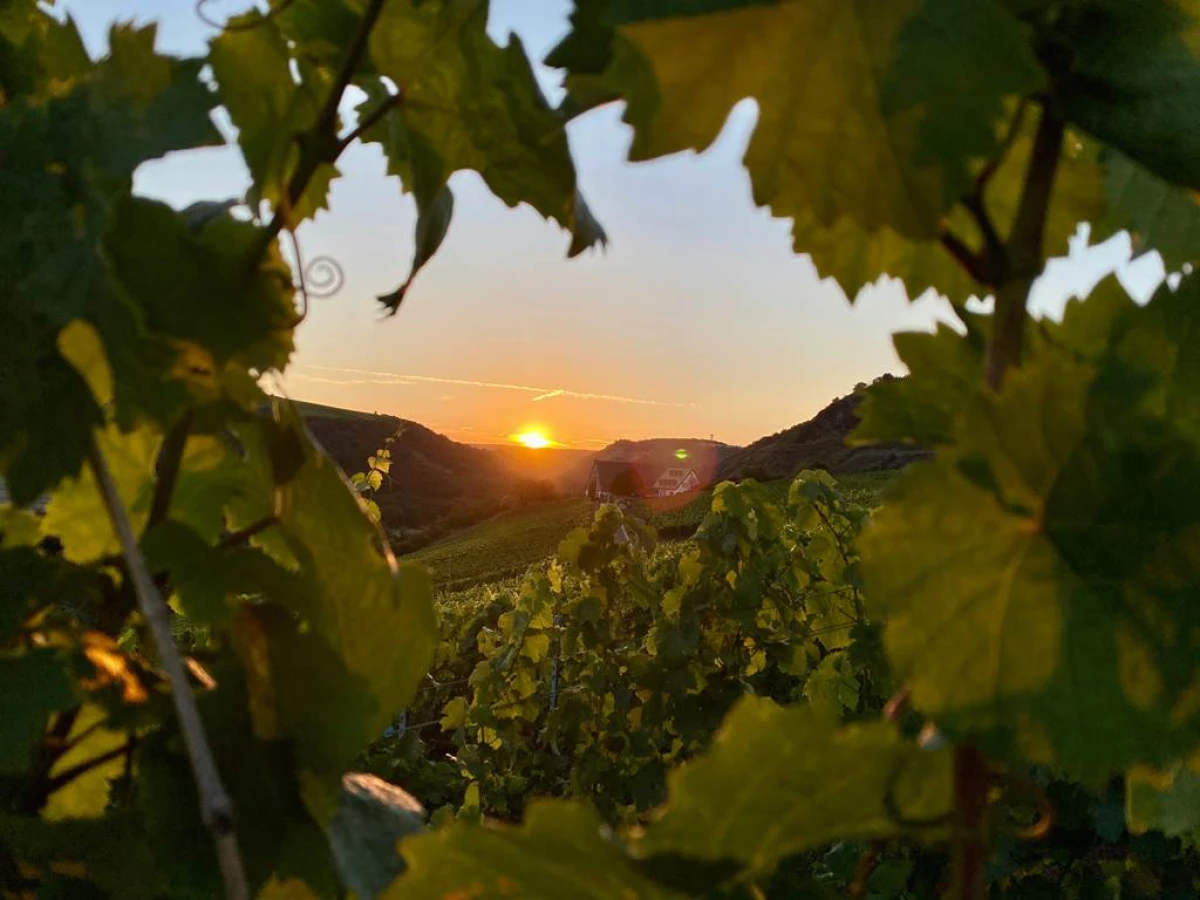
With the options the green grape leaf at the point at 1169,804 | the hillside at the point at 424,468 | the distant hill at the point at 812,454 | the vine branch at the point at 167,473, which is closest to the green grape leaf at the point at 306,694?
the vine branch at the point at 167,473

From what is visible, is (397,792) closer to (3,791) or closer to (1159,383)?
(3,791)

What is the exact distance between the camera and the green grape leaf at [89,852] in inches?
27.8

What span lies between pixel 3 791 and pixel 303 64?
616 millimetres

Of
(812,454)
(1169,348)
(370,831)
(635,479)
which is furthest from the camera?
(812,454)

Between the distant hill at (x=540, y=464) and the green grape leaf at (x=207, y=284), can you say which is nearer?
the green grape leaf at (x=207, y=284)

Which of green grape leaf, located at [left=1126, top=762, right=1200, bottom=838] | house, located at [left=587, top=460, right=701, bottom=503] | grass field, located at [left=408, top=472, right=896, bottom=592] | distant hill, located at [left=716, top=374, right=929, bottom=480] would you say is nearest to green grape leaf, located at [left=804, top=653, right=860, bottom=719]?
green grape leaf, located at [left=1126, top=762, right=1200, bottom=838]

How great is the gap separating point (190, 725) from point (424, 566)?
158 mm

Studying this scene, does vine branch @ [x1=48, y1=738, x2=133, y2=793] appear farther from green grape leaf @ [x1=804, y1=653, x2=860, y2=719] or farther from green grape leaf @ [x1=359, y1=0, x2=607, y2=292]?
green grape leaf @ [x1=804, y1=653, x2=860, y2=719]

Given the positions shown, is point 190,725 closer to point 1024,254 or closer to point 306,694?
point 306,694

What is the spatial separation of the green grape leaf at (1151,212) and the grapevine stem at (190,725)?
70 centimetres

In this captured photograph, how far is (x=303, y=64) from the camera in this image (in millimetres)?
777

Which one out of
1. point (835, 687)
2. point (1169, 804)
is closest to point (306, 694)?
point (1169, 804)

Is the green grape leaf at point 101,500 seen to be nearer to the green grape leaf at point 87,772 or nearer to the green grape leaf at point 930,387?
the green grape leaf at point 87,772

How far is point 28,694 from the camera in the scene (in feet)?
2.39
